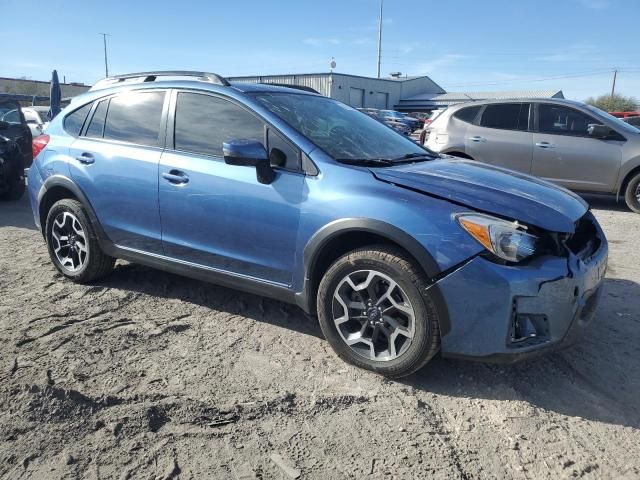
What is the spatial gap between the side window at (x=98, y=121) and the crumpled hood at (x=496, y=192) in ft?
8.12

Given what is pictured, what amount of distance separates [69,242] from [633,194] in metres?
7.72

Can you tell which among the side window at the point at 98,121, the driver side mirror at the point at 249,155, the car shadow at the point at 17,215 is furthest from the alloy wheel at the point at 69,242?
the car shadow at the point at 17,215

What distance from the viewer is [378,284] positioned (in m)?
2.96

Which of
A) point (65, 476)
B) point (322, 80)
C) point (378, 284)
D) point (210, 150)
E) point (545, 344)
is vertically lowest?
point (65, 476)

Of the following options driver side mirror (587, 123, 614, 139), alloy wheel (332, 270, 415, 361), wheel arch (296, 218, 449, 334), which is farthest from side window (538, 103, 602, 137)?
alloy wheel (332, 270, 415, 361)

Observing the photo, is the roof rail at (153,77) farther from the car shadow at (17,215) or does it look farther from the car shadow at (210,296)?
the car shadow at (17,215)

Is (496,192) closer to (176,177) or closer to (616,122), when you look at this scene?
(176,177)

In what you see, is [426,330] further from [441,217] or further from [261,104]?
[261,104]

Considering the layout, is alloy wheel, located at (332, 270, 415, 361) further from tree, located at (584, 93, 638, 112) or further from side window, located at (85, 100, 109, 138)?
tree, located at (584, 93, 638, 112)

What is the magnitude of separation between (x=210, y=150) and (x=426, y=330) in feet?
6.30

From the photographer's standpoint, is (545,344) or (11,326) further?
(11,326)

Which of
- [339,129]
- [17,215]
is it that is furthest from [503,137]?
[17,215]

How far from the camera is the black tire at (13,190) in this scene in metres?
8.33

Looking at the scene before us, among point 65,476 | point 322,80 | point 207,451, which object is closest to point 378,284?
point 207,451
